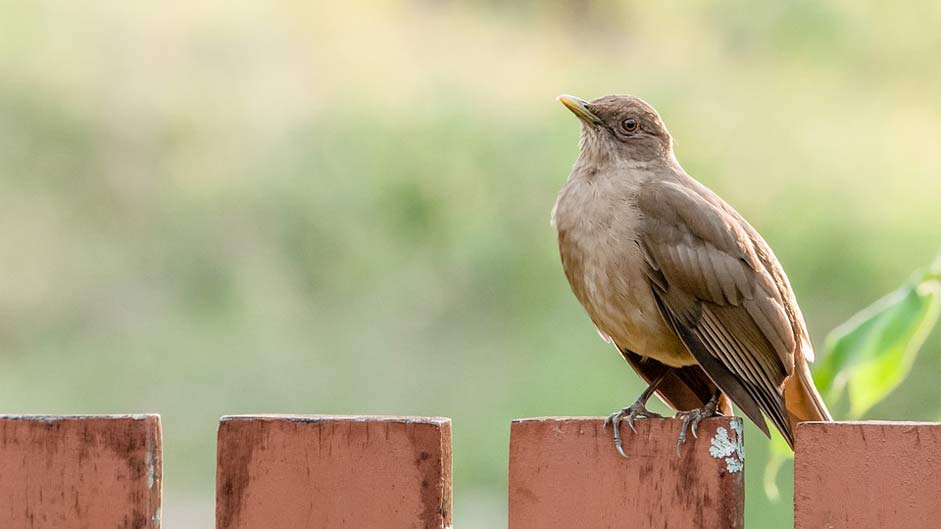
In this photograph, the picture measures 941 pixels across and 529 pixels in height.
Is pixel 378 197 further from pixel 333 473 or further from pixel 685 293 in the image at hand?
pixel 333 473

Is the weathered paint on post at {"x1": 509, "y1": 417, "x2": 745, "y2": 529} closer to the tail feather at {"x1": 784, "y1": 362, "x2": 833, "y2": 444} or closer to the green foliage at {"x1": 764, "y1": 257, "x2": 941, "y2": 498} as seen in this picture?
the green foliage at {"x1": 764, "y1": 257, "x2": 941, "y2": 498}

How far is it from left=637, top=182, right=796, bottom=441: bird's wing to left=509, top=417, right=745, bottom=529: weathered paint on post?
2.25ft

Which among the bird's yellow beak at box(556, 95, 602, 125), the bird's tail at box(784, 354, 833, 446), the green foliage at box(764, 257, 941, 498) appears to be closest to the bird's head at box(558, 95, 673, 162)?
the bird's yellow beak at box(556, 95, 602, 125)

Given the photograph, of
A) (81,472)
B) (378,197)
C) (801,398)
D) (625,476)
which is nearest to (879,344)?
(801,398)

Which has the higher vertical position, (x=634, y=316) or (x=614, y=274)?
(x=614, y=274)

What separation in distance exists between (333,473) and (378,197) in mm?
5456

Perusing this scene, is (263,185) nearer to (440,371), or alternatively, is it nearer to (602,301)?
(440,371)

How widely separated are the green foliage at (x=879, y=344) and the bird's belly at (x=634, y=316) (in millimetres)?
428

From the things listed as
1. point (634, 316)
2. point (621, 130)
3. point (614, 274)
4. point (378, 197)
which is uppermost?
point (378, 197)

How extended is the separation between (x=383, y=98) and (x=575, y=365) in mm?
2193

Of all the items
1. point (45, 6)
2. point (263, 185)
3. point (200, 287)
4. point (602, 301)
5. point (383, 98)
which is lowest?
point (602, 301)

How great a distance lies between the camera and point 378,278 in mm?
7578

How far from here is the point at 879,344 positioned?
2.76m

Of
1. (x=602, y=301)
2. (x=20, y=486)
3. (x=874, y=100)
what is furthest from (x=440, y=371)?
(x=20, y=486)
